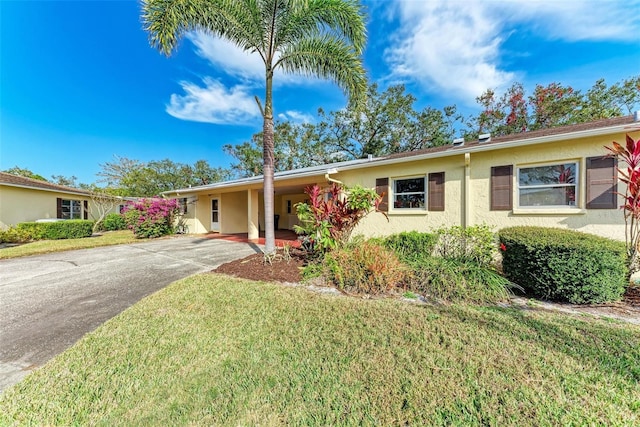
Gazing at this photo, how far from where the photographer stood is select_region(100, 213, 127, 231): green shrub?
1746 centimetres

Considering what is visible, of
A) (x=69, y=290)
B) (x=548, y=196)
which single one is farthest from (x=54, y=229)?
(x=548, y=196)

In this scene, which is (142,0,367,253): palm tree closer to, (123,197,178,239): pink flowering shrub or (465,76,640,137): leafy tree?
(123,197,178,239): pink flowering shrub

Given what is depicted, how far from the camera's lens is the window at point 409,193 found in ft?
24.7

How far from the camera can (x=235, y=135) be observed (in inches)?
1092

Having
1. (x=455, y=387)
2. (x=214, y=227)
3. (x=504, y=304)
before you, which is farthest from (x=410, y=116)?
(x=455, y=387)

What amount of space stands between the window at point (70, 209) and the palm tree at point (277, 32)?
16.5 meters

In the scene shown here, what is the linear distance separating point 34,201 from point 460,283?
Answer: 2137cm

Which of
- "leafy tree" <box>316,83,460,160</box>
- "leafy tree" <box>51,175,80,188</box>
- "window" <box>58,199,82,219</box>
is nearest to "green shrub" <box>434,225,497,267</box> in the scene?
"leafy tree" <box>316,83,460,160</box>

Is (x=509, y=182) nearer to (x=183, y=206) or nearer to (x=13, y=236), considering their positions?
→ (x=183, y=206)

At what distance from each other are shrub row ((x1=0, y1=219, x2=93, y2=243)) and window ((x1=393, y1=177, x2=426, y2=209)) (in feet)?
52.8

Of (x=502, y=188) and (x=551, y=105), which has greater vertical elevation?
(x=551, y=105)

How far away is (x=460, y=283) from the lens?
4473 mm

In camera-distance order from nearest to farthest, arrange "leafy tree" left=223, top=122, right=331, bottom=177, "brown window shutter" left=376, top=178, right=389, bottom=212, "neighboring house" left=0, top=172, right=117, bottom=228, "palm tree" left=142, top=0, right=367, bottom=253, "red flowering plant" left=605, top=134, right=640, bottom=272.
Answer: "red flowering plant" left=605, top=134, right=640, bottom=272, "palm tree" left=142, top=0, right=367, bottom=253, "brown window shutter" left=376, top=178, right=389, bottom=212, "neighboring house" left=0, top=172, right=117, bottom=228, "leafy tree" left=223, top=122, right=331, bottom=177

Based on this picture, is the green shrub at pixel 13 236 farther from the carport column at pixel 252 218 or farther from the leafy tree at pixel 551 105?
the leafy tree at pixel 551 105
